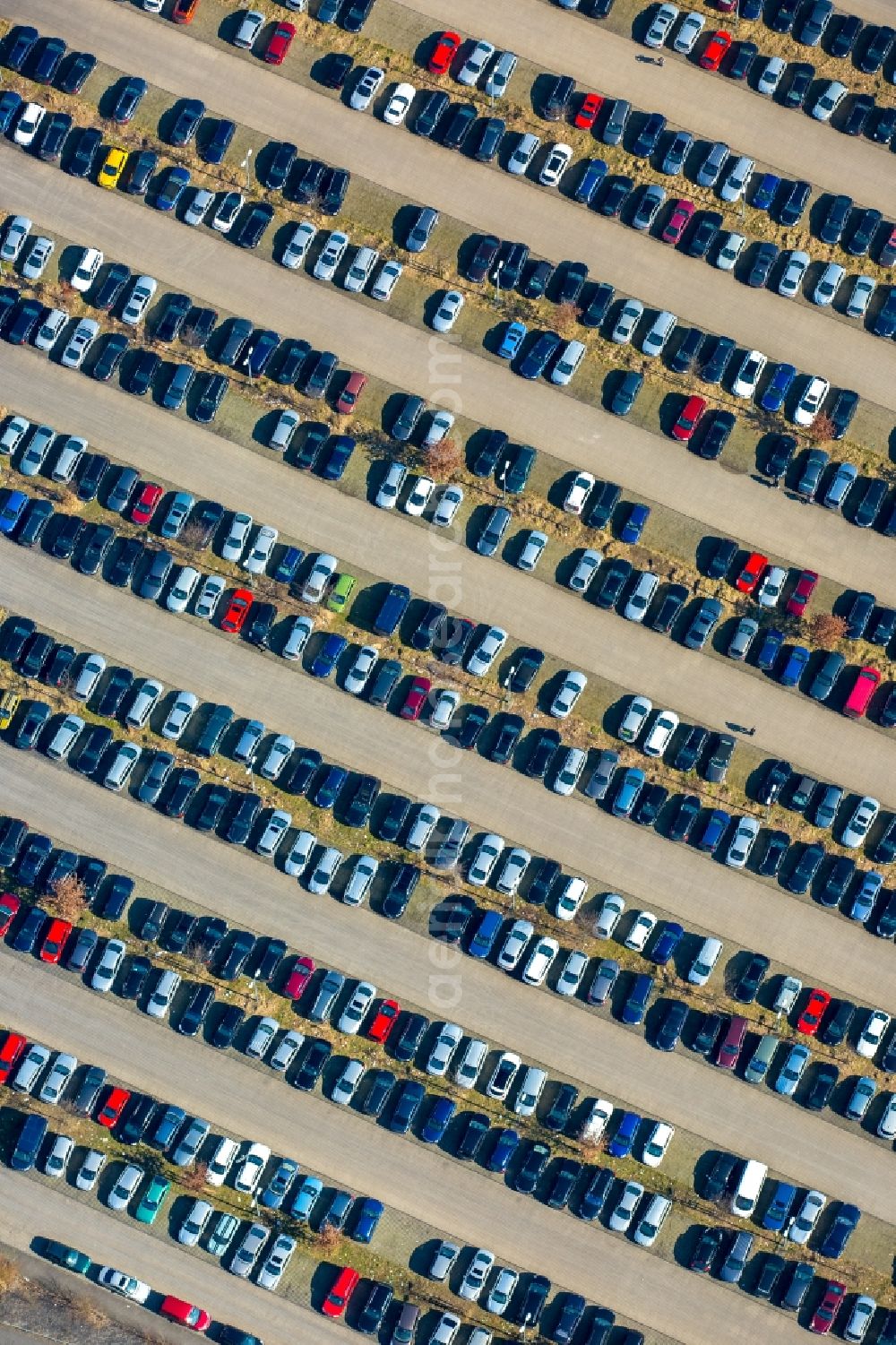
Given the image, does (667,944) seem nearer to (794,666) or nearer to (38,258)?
(794,666)

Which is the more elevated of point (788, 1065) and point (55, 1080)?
point (788, 1065)

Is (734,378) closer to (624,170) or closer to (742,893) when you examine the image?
(624,170)

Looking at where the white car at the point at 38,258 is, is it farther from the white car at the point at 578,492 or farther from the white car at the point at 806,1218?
the white car at the point at 806,1218

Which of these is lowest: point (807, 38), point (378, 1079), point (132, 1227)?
point (132, 1227)

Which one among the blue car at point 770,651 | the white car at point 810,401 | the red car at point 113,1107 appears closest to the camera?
the red car at point 113,1107

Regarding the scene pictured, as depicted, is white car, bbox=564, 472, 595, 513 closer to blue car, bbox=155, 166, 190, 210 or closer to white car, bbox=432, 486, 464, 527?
white car, bbox=432, 486, 464, 527

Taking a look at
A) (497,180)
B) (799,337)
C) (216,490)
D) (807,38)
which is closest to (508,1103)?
(216,490)

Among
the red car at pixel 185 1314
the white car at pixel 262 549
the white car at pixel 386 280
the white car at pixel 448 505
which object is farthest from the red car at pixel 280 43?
the red car at pixel 185 1314
